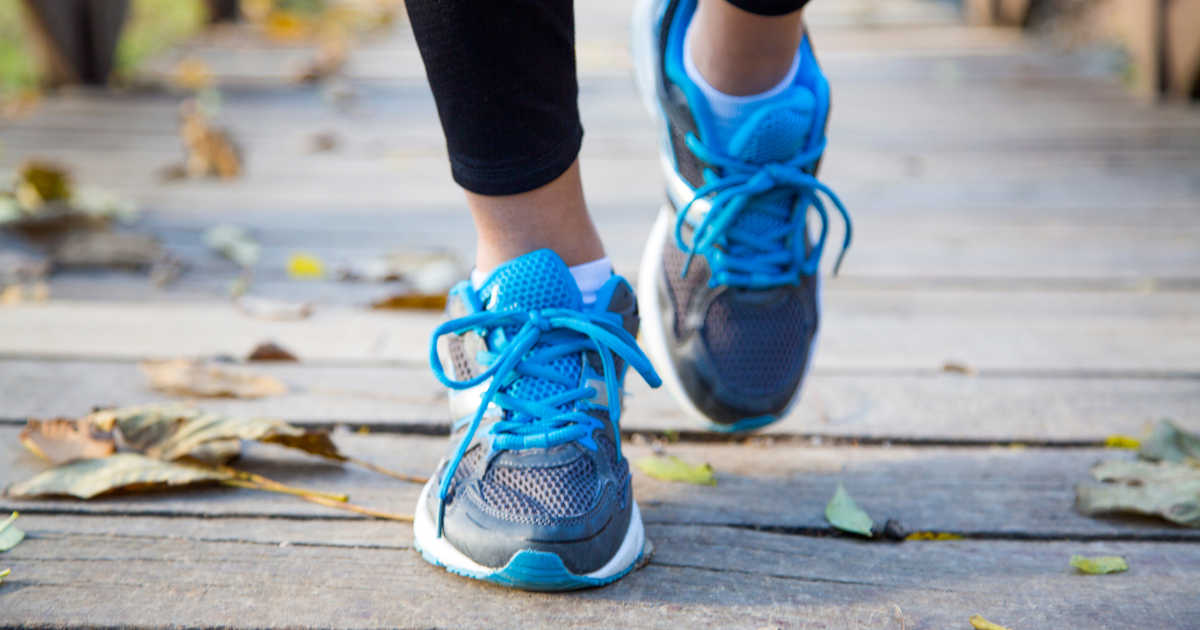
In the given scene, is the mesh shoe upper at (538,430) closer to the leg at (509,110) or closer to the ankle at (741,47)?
the leg at (509,110)

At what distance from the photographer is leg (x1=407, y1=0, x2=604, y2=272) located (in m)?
0.72

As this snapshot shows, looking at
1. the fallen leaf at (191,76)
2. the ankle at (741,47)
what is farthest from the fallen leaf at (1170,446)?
the fallen leaf at (191,76)

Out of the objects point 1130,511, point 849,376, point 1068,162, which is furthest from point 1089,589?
point 1068,162

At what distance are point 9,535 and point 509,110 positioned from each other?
0.67m

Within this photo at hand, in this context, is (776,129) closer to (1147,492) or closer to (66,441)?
(1147,492)

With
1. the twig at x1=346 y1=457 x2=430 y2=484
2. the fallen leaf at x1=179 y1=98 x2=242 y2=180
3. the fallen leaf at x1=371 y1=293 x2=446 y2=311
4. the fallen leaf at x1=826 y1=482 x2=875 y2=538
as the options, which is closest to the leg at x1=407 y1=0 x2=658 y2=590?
the twig at x1=346 y1=457 x2=430 y2=484

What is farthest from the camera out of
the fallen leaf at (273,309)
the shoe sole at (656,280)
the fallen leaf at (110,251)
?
the fallen leaf at (110,251)

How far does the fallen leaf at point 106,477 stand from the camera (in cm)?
89

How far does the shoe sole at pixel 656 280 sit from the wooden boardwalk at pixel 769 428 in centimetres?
5

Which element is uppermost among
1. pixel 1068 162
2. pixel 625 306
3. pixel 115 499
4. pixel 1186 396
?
pixel 625 306

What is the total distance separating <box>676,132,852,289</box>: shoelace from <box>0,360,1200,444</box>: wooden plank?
216 millimetres

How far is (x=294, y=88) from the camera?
10.4ft

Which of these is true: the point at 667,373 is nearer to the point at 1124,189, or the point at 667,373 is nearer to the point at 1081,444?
the point at 1081,444

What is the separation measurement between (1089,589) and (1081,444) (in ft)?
1.14
